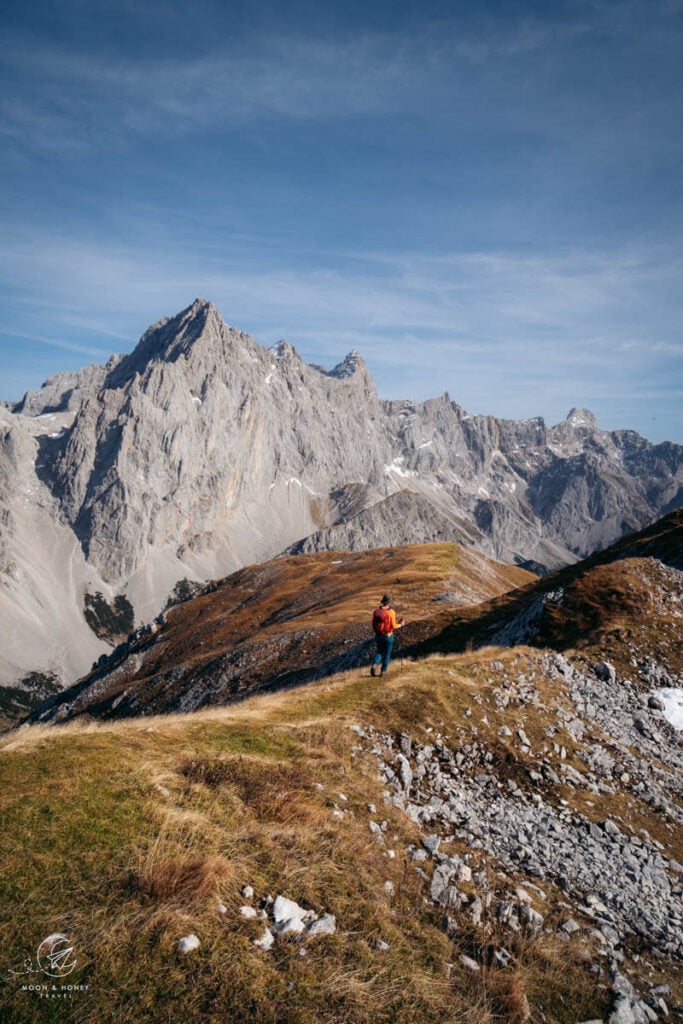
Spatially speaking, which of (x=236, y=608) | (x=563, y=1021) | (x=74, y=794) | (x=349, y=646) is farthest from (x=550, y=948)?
(x=236, y=608)

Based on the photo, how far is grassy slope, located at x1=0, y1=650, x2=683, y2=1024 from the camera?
6441mm

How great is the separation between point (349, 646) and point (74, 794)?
45947 millimetres

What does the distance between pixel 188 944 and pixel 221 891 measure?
1125 mm

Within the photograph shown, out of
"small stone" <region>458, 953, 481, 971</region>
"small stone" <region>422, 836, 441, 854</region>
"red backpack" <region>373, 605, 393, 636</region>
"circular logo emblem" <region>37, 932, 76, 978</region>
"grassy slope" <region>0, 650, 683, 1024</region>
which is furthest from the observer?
"red backpack" <region>373, 605, 393, 636</region>

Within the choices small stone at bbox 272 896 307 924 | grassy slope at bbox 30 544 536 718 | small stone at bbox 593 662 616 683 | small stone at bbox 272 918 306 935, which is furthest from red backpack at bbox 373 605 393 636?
grassy slope at bbox 30 544 536 718

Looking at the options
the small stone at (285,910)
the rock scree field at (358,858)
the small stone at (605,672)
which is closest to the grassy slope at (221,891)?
the rock scree field at (358,858)

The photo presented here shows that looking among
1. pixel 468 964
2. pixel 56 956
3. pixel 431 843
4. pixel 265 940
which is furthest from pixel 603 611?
pixel 56 956

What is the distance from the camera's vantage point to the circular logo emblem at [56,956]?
6.20 m

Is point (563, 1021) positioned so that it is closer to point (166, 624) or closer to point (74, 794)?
point (74, 794)

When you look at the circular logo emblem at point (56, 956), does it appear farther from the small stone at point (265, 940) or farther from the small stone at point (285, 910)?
the small stone at point (285, 910)

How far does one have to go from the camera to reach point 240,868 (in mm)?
8562

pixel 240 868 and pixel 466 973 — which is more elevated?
Answer: pixel 240 868

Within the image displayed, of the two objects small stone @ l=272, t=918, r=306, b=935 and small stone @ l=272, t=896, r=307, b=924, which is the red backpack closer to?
small stone @ l=272, t=896, r=307, b=924

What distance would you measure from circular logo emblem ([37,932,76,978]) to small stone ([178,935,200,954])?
1260 millimetres
